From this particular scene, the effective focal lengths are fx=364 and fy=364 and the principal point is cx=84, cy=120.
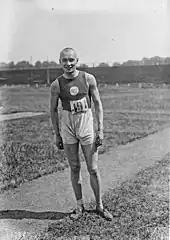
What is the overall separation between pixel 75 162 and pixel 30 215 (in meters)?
0.65

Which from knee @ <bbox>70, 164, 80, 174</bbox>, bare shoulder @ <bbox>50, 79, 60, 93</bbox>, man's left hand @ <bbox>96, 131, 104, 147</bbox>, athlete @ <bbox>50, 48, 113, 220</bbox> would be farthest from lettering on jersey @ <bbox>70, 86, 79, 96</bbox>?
knee @ <bbox>70, 164, 80, 174</bbox>

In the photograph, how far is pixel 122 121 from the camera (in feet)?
28.8

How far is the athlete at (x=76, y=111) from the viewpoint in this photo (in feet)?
9.88

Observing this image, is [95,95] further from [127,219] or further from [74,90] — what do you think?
[127,219]

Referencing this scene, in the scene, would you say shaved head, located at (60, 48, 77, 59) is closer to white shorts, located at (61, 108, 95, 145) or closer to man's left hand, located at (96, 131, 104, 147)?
white shorts, located at (61, 108, 95, 145)

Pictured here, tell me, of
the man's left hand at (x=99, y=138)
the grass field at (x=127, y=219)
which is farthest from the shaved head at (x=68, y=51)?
the grass field at (x=127, y=219)

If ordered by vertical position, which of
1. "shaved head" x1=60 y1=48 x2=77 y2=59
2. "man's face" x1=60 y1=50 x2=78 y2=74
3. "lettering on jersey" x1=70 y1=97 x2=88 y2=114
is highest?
"shaved head" x1=60 y1=48 x2=77 y2=59

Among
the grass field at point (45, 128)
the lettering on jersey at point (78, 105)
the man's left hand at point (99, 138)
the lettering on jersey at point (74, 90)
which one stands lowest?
the grass field at point (45, 128)

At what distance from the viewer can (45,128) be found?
7836mm

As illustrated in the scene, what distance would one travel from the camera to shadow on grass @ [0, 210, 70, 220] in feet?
10.8

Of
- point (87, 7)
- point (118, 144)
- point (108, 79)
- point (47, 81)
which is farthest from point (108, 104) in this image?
point (87, 7)

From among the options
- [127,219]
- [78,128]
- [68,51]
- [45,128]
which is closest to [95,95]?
[78,128]

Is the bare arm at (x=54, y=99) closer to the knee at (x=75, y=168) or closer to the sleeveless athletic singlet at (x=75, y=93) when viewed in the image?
the sleeveless athletic singlet at (x=75, y=93)

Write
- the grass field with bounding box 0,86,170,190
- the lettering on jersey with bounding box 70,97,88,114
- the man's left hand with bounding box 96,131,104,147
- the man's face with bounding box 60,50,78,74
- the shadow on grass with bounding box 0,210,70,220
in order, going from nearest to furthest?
the man's face with bounding box 60,50,78,74
the lettering on jersey with bounding box 70,97,88,114
the man's left hand with bounding box 96,131,104,147
the shadow on grass with bounding box 0,210,70,220
the grass field with bounding box 0,86,170,190
